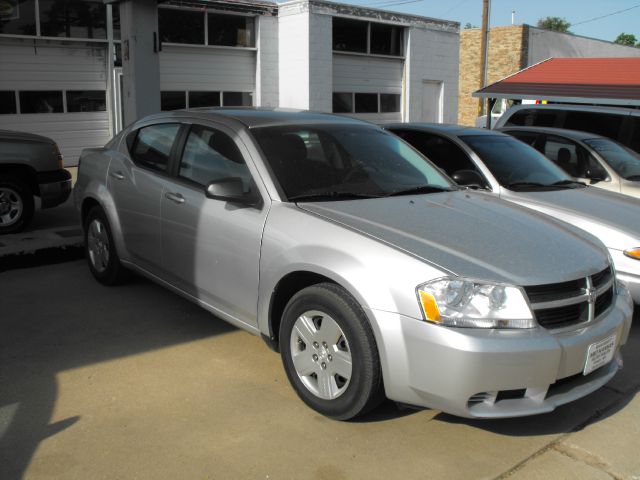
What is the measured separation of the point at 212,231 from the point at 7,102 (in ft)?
40.3

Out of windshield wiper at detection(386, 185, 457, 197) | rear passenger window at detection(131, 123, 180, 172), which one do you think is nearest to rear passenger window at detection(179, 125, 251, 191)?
rear passenger window at detection(131, 123, 180, 172)

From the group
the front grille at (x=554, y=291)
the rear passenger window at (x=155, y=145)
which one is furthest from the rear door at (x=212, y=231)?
the front grille at (x=554, y=291)

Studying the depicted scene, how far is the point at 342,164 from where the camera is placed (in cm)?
446

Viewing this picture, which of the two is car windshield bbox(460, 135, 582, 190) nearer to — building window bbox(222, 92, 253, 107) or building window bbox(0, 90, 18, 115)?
building window bbox(0, 90, 18, 115)

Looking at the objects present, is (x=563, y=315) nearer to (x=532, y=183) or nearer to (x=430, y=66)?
(x=532, y=183)

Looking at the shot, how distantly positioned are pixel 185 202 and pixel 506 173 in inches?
125

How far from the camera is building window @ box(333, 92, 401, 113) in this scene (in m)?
20.7

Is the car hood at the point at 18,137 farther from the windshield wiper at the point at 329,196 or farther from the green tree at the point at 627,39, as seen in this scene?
the green tree at the point at 627,39

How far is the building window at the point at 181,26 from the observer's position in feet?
55.1

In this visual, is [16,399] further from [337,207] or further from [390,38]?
[390,38]

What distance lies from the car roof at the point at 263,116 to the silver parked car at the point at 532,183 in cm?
133

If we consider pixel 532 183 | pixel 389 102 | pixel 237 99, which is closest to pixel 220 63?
pixel 237 99

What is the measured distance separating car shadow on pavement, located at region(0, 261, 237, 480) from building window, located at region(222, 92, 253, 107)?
12.5m

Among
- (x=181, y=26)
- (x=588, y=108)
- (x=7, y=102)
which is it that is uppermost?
(x=181, y=26)
